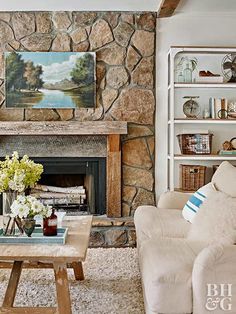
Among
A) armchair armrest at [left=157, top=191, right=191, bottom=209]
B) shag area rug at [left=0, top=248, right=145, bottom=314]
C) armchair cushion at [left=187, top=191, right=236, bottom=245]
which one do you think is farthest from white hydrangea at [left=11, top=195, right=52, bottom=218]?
armchair armrest at [left=157, top=191, right=191, bottom=209]

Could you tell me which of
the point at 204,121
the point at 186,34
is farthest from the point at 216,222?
the point at 186,34

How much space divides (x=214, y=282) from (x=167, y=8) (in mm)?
3121

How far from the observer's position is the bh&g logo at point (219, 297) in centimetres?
239

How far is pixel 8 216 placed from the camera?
10.1ft

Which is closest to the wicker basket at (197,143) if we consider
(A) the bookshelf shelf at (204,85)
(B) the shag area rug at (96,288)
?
(A) the bookshelf shelf at (204,85)

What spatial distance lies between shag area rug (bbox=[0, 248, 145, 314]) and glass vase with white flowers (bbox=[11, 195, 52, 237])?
59cm

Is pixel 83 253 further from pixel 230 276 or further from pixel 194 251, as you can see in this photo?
pixel 230 276

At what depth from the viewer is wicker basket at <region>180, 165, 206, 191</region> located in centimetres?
501

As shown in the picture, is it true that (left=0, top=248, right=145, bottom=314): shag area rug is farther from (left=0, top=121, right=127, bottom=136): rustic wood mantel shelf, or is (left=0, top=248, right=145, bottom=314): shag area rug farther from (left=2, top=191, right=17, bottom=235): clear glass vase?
(left=0, top=121, right=127, bottom=136): rustic wood mantel shelf

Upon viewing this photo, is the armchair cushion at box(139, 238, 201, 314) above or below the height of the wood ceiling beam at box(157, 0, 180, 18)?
below

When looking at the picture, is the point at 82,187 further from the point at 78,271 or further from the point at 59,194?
the point at 78,271

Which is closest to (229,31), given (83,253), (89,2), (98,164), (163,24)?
(163,24)

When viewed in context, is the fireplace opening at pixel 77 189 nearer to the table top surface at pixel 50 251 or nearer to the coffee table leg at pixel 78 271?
the coffee table leg at pixel 78 271

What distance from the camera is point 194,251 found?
9.21 ft
